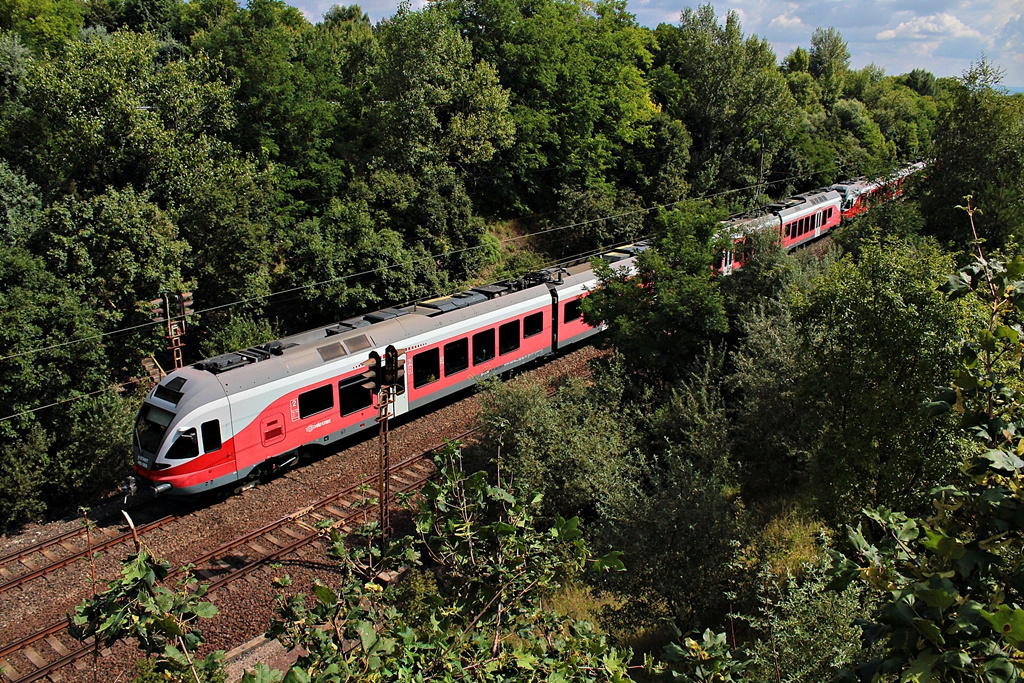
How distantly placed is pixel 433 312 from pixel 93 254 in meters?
10.4

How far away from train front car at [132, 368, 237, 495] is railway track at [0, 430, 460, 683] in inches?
47.8

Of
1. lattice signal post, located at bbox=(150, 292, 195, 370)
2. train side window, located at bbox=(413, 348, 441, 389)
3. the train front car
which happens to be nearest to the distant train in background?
train side window, located at bbox=(413, 348, 441, 389)

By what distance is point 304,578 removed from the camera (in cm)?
1358

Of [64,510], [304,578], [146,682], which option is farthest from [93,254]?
[146,682]

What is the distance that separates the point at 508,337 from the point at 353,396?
19.2 feet

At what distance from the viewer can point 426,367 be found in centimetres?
1962

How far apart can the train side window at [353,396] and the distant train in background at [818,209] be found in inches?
598

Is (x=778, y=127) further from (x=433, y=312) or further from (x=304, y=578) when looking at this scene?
(x=304, y=578)

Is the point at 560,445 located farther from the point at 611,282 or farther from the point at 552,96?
the point at 552,96

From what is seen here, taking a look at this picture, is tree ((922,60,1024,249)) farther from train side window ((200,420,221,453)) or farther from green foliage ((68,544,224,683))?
green foliage ((68,544,224,683))

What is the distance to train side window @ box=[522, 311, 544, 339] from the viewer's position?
2253 cm

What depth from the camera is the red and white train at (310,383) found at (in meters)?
15.0

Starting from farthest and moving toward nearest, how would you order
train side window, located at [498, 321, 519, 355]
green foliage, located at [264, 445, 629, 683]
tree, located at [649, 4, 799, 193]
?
1. tree, located at [649, 4, 799, 193]
2. train side window, located at [498, 321, 519, 355]
3. green foliage, located at [264, 445, 629, 683]

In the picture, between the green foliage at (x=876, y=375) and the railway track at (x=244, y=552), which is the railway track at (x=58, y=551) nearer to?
the railway track at (x=244, y=552)
